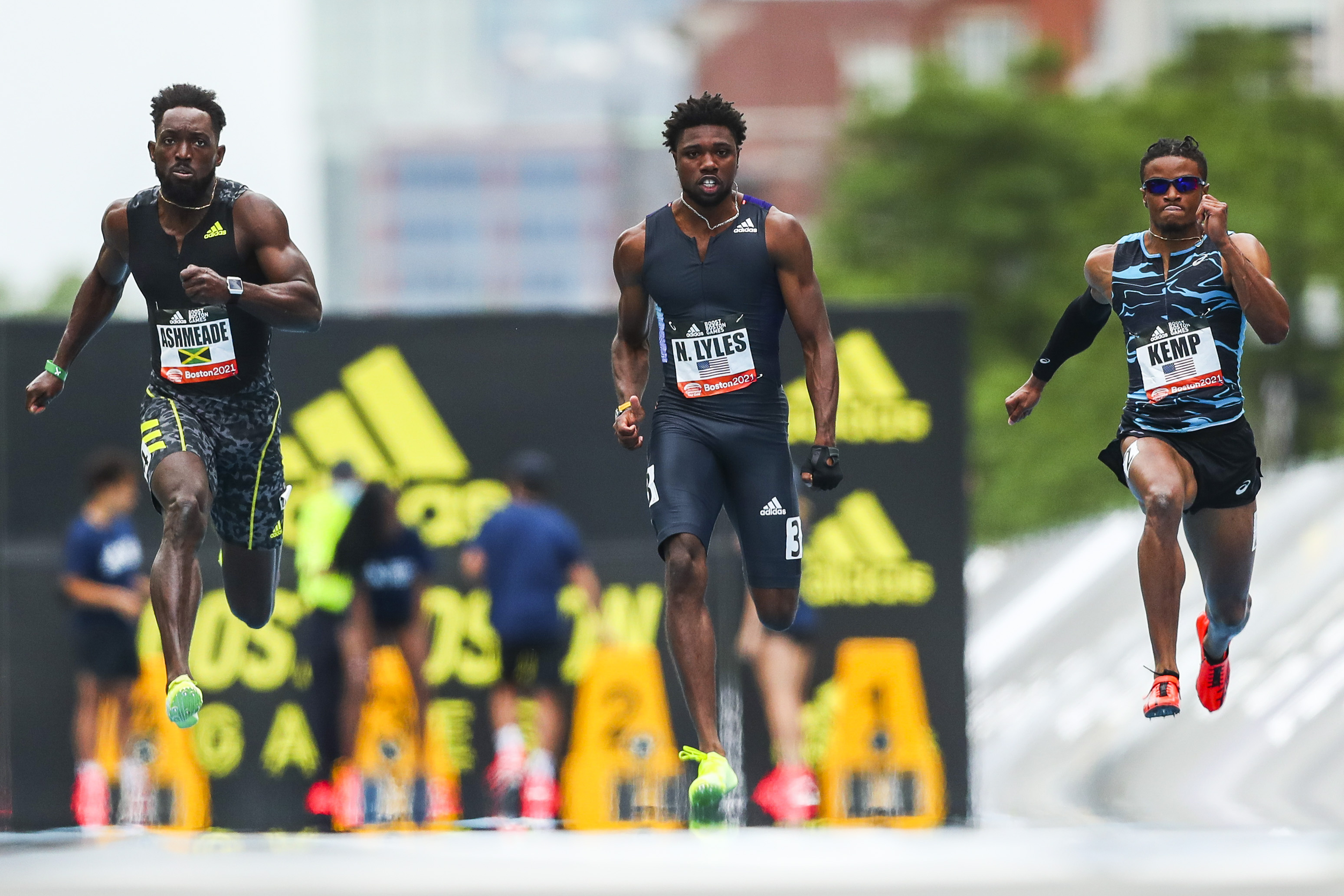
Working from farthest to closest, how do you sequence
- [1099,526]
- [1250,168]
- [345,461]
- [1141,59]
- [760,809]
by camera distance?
[1141,59]
[1250,168]
[1099,526]
[760,809]
[345,461]

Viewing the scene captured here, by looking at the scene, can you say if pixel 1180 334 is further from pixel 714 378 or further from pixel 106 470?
pixel 106 470

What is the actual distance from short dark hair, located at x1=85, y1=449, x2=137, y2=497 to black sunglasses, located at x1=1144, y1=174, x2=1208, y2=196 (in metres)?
8.53

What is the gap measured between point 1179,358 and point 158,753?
9.32m

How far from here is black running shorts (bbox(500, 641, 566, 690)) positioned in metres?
14.4

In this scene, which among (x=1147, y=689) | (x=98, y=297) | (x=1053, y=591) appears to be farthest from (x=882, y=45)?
(x=98, y=297)

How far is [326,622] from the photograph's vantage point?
14.2m

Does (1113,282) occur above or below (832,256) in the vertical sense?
below

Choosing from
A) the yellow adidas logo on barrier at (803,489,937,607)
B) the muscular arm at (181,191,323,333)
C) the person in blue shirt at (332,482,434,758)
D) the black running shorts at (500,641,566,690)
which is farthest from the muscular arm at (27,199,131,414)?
the yellow adidas logo on barrier at (803,489,937,607)

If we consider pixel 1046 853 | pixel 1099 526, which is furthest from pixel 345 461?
pixel 1099 526

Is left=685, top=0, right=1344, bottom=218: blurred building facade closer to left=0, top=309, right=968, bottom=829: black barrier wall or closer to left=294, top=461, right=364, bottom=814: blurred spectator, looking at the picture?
left=0, top=309, right=968, bottom=829: black barrier wall

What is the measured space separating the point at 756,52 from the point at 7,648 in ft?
276

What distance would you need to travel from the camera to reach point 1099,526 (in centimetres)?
2047

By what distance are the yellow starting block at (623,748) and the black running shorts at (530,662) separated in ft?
0.97

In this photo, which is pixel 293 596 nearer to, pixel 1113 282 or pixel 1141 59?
pixel 1113 282
